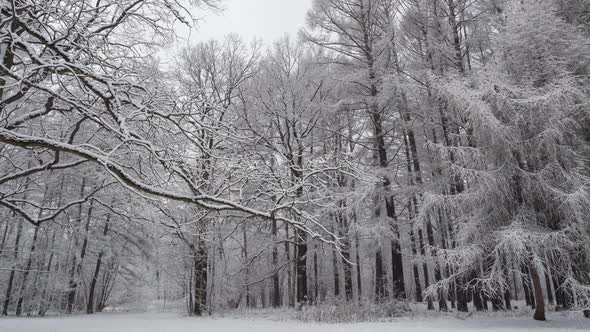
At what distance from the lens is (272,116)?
15.6m

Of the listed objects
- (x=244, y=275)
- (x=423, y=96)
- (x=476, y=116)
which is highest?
(x=423, y=96)

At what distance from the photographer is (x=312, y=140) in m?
16.2

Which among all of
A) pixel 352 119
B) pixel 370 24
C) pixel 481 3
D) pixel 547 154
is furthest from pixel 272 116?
pixel 547 154

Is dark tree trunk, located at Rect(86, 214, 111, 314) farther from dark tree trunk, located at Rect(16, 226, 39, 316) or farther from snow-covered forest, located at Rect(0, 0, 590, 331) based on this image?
dark tree trunk, located at Rect(16, 226, 39, 316)

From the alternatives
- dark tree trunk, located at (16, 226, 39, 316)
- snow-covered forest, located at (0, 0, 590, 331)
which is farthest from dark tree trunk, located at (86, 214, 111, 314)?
dark tree trunk, located at (16, 226, 39, 316)

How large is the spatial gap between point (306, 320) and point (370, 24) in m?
10.5

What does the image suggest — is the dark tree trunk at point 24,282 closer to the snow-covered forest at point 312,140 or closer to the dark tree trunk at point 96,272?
the snow-covered forest at point 312,140

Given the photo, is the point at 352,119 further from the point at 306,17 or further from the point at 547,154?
the point at 547,154

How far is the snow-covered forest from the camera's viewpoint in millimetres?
4148

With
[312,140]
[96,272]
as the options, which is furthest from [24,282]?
[312,140]

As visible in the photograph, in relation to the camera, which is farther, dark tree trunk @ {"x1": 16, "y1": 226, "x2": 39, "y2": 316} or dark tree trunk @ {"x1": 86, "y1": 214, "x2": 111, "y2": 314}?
dark tree trunk @ {"x1": 86, "y1": 214, "x2": 111, "y2": 314}

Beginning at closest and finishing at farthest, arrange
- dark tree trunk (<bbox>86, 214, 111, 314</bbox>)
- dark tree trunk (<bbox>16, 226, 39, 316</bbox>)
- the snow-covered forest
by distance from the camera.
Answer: the snow-covered forest < dark tree trunk (<bbox>16, 226, 39, 316</bbox>) < dark tree trunk (<bbox>86, 214, 111, 314</bbox>)

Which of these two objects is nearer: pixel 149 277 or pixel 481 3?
pixel 481 3

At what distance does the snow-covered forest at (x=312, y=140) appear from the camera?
13.6 feet
